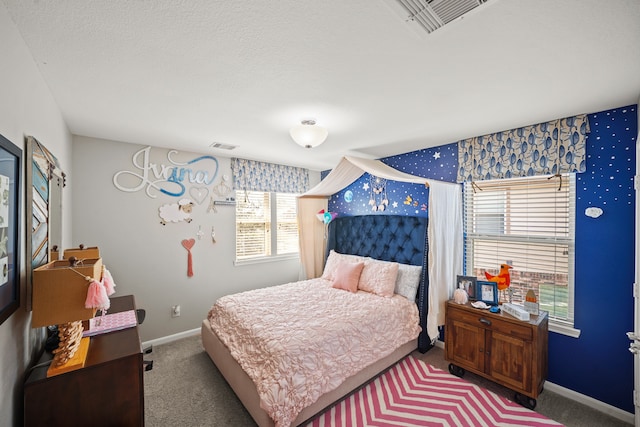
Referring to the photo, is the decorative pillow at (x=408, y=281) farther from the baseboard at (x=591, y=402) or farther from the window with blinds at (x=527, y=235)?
the baseboard at (x=591, y=402)

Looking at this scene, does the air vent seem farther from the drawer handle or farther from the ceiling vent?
the drawer handle

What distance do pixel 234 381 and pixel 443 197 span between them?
257 centimetres

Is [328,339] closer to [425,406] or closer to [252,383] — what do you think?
[252,383]

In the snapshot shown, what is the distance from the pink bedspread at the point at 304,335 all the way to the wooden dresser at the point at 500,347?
16.3 inches

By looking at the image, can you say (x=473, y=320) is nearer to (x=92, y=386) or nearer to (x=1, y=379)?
(x=92, y=386)

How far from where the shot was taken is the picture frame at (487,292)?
2.54m

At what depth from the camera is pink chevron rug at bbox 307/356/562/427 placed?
203cm

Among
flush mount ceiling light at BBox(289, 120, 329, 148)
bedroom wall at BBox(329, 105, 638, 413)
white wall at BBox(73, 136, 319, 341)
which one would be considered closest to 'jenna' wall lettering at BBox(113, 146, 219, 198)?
white wall at BBox(73, 136, 319, 341)

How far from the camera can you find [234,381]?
2.25 metres

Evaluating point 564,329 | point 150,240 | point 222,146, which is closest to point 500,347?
point 564,329

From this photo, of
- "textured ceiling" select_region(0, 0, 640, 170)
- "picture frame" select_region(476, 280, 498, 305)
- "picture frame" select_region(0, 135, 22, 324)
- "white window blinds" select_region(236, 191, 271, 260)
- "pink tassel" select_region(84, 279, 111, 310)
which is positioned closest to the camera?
"picture frame" select_region(0, 135, 22, 324)

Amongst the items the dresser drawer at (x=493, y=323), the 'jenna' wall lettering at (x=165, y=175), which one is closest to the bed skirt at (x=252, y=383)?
the dresser drawer at (x=493, y=323)

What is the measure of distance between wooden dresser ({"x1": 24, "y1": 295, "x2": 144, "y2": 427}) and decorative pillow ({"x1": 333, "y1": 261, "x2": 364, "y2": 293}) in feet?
7.13

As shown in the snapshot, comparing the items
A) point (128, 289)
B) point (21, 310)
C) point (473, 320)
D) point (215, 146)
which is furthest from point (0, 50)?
point (473, 320)
